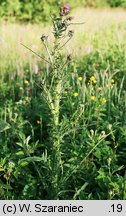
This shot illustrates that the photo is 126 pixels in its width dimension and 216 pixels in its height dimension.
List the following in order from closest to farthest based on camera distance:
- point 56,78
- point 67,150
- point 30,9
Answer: point 56,78 → point 67,150 → point 30,9

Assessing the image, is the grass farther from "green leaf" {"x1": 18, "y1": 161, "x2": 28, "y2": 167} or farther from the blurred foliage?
the blurred foliage

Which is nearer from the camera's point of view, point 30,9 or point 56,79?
point 56,79

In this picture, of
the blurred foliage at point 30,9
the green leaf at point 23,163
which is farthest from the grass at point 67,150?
the blurred foliage at point 30,9

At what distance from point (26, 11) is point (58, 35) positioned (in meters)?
9.24

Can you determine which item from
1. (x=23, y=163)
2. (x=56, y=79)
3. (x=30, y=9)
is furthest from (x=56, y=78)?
(x=30, y=9)

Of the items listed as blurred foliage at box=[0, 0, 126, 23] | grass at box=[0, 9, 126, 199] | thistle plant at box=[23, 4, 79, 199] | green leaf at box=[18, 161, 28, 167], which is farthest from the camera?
blurred foliage at box=[0, 0, 126, 23]

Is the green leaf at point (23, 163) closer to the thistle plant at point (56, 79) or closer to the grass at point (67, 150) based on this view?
the grass at point (67, 150)

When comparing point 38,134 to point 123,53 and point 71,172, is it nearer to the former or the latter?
point 71,172

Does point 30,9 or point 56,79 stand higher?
point 56,79

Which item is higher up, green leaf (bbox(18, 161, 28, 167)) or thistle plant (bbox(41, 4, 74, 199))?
thistle plant (bbox(41, 4, 74, 199))

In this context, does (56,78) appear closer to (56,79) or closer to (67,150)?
(56,79)

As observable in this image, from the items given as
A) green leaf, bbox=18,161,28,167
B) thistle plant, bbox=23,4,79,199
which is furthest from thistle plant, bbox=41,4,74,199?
green leaf, bbox=18,161,28,167

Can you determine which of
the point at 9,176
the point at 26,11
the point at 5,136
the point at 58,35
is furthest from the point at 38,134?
the point at 26,11

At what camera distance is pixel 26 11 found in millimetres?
11008
